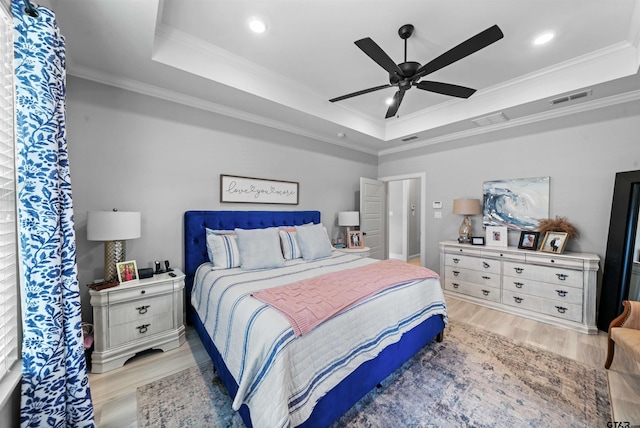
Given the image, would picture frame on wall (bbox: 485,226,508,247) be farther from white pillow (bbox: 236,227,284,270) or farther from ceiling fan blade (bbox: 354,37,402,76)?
white pillow (bbox: 236,227,284,270)

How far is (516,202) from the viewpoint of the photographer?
3461mm

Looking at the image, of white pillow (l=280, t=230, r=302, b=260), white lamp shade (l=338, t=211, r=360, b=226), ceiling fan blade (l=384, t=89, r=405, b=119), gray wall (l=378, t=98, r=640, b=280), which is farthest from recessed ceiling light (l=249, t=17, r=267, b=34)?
gray wall (l=378, t=98, r=640, b=280)

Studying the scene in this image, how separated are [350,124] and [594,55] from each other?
8.67 ft

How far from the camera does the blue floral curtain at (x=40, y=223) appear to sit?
1.10 metres

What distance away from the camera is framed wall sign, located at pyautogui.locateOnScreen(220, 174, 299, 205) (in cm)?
315

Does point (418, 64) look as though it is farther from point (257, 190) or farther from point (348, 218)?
point (348, 218)

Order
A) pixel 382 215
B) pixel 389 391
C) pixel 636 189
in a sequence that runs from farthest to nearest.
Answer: pixel 382 215 < pixel 636 189 < pixel 389 391

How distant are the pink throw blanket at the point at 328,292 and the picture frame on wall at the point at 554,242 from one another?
184 cm

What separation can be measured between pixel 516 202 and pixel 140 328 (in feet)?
15.5

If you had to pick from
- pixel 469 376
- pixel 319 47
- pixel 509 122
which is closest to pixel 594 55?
pixel 509 122

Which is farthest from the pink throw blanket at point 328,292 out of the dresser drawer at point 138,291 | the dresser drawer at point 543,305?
the dresser drawer at point 543,305

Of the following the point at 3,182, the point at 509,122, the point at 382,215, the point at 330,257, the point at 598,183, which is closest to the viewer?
the point at 3,182

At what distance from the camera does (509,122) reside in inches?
137

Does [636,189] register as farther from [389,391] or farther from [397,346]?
[389,391]
